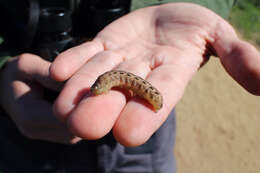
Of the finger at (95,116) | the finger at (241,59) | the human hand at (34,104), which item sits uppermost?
the finger at (241,59)

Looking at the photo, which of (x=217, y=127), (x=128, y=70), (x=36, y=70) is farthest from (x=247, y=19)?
(x=36, y=70)

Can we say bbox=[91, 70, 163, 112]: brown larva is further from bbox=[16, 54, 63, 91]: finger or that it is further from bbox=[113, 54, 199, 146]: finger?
bbox=[16, 54, 63, 91]: finger

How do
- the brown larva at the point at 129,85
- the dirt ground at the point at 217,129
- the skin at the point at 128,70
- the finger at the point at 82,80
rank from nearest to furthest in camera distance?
1. the skin at the point at 128,70
2. the finger at the point at 82,80
3. the brown larva at the point at 129,85
4. the dirt ground at the point at 217,129

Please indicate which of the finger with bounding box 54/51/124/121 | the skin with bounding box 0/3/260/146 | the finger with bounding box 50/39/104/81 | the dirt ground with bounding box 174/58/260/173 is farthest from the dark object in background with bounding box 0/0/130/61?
the dirt ground with bounding box 174/58/260/173

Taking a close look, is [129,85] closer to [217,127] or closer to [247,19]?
[217,127]

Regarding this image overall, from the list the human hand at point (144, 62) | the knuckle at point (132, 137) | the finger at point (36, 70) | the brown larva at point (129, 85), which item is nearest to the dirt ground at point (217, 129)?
the human hand at point (144, 62)

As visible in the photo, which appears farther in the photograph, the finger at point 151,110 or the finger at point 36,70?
the finger at point 36,70

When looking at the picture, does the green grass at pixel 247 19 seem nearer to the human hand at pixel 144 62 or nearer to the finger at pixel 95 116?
the human hand at pixel 144 62

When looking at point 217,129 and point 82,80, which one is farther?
point 217,129
